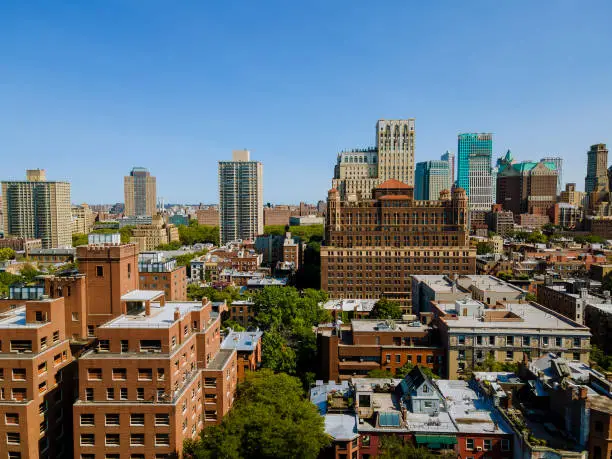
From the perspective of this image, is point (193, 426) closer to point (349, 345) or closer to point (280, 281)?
point (349, 345)

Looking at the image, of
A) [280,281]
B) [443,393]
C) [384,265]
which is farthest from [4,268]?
[443,393]

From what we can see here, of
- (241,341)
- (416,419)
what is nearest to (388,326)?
(241,341)

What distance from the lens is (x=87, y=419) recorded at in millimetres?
42125

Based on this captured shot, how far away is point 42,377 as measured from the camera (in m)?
44.6

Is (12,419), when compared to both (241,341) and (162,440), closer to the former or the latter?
(162,440)

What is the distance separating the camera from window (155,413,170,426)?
41812 mm

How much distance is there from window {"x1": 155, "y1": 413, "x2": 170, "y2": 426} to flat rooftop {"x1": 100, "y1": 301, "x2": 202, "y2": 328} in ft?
25.9

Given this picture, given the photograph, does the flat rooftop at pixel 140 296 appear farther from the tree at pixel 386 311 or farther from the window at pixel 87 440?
the tree at pixel 386 311

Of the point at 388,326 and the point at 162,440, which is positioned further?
the point at 388,326

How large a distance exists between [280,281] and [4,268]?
108340mm

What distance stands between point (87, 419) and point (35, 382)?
251 inches

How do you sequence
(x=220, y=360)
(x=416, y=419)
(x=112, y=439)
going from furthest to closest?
1. (x=220, y=360)
2. (x=416, y=419)
3. (x=112, y=439)

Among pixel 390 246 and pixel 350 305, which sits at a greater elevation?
pixel 390 246

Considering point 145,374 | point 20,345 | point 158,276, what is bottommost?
point 158,276
